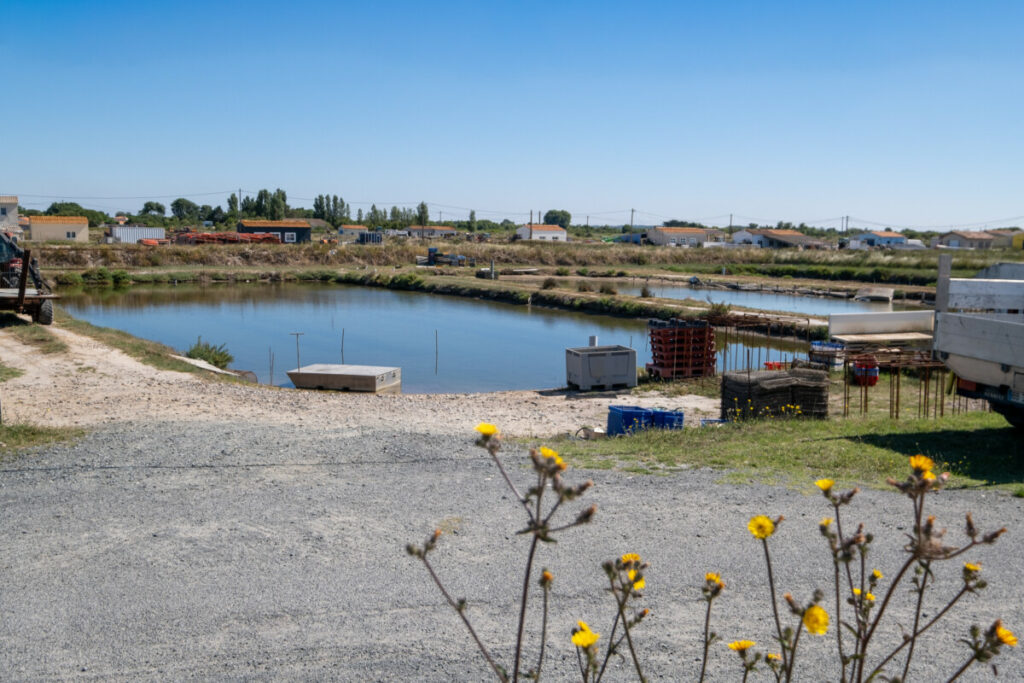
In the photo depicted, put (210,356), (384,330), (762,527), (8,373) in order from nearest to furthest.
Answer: (762,527) → (8,373) → (210,356) → (384,330)

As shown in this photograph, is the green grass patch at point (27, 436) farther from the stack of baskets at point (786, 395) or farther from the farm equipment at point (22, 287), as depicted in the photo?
the farm equipment at point (22, 287)

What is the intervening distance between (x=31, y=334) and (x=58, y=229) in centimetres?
7544

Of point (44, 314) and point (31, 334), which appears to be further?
point (44, 314)

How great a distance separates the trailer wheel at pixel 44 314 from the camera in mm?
23672

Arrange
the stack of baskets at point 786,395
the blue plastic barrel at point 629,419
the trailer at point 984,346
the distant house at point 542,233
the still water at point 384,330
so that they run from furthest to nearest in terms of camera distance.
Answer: the distant house at point 542,233
the still water at point 384,330
the blue plastic barrel at point 629,419
the stack of baskets at point 786,395
the trailer at point 984,346

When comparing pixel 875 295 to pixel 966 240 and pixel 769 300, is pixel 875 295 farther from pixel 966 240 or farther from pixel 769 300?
pixel 966 240

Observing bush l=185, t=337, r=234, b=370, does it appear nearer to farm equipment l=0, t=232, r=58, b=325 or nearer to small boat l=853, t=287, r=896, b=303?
farm equipment l=0, t=232, r=58, b=325

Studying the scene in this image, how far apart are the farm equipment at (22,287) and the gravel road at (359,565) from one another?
52.6 feet

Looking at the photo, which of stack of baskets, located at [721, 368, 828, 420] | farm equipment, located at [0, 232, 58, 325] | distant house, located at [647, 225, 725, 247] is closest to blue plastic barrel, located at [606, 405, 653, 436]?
stack of baskets, located at [721, 368, 828, 420]

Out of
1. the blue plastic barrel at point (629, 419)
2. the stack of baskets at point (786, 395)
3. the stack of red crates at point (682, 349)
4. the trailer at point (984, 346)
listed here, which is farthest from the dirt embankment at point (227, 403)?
the trailer at point (984, 346)

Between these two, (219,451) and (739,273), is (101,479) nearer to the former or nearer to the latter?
(219,451)

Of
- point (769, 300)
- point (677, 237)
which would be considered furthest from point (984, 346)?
point (677, 237)

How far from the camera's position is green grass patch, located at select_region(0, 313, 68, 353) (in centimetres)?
1961

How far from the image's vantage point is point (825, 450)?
9375mm
